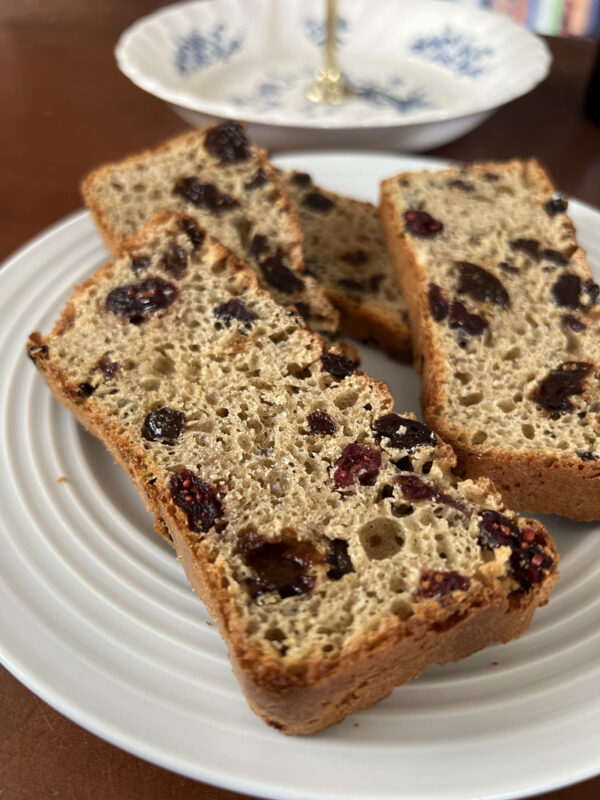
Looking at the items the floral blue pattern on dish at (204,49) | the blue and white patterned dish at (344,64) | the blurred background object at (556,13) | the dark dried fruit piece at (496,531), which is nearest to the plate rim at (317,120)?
the blue and white patterned dish at (344,64)

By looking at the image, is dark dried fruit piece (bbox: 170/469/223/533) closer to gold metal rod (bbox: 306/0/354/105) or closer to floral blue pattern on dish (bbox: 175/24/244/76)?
gold metal rod (bbox: 306/0/354/105)

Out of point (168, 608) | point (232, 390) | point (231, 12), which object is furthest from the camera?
point (231, 12)

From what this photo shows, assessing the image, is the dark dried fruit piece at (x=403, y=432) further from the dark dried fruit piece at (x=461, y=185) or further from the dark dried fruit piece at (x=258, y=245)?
the dark dried fruit piece at (x=461, y=185)

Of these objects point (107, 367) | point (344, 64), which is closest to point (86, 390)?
point (107, 367)

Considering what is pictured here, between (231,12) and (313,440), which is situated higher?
(231,12)

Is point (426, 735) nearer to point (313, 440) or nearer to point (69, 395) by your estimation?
point (313, 440)

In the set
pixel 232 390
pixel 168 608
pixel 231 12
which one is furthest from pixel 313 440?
pixel 231 12
